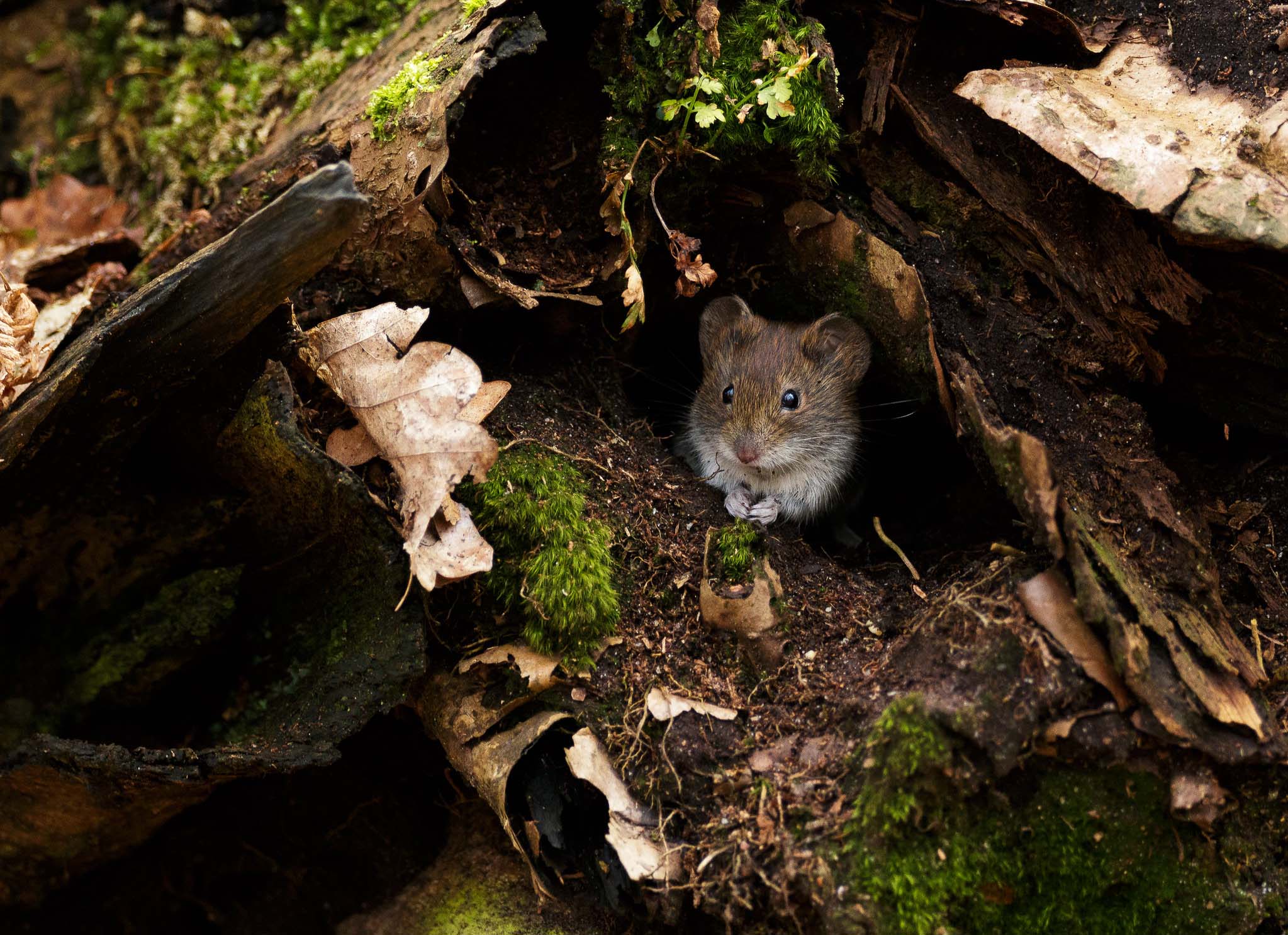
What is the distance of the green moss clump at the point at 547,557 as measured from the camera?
3.42 metres

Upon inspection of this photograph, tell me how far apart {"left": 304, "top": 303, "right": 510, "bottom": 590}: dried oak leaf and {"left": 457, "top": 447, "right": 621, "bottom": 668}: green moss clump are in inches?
7.4

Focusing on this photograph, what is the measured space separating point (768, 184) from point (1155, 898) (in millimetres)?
3353

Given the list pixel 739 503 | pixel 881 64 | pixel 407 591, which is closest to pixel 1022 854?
pixel 407 591

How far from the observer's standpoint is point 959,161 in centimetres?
401

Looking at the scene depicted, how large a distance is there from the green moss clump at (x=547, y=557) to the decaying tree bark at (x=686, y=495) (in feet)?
0.37

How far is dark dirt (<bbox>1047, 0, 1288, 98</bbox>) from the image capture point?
341 cm

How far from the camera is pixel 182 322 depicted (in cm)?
323

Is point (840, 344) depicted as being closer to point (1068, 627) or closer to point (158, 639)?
point (1068, 627)

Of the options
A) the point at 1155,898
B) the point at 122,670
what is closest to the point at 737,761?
the point at 1155,898

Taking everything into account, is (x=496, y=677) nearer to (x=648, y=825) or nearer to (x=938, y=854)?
(x=648, y=825)

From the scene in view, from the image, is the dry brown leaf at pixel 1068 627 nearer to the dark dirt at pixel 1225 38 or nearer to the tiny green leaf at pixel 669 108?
the dark dirt at pixel 1225 38

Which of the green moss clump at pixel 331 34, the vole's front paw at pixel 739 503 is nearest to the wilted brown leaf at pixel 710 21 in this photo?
the green moss clump at pixel 331 34

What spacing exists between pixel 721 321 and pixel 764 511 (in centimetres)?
115

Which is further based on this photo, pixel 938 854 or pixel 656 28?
pixel 656 28
